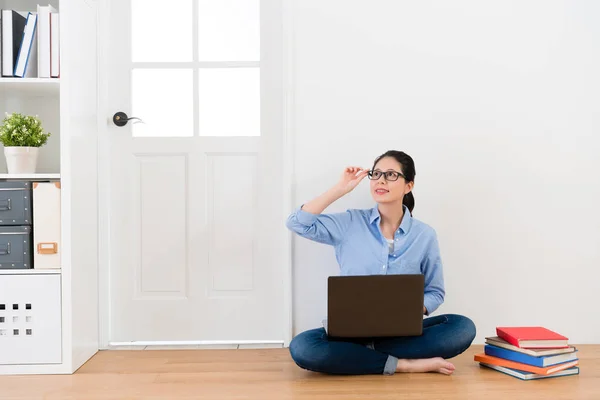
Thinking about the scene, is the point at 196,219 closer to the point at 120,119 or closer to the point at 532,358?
the point at 120,119

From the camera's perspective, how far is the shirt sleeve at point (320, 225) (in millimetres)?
2322

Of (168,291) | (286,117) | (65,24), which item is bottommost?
(168,291)

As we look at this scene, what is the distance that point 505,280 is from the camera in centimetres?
270

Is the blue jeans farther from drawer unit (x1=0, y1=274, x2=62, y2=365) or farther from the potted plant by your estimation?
the potted plant

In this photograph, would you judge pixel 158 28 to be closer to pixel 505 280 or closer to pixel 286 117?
pixel 286 117

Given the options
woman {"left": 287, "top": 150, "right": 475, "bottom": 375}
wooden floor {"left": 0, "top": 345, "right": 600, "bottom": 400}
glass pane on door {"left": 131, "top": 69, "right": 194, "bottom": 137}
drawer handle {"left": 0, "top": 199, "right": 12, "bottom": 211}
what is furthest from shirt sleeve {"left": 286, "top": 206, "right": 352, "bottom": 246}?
drawer handle {"left": 0, "top": 199, "right": 12, "bottom": 211}

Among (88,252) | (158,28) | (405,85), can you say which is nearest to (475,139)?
(405,85)

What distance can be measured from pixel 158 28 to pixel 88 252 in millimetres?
Result: 1001

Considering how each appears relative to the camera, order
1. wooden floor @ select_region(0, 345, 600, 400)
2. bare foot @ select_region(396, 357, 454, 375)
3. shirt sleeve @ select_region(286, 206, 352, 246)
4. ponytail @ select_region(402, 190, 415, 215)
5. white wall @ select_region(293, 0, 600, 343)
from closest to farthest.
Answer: wooden floor @ select_region(0, 345, 600, 400) → bare foot @ select_region(396, 357, 454, 375) → shirt sleeve @ select_region(286, 206, 352, 246) → ponytail @ select_region(402, 190, 415, 215) → white wall @ select_region(293, 0, 600, 343)

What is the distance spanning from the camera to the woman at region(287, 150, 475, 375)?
2.18 m

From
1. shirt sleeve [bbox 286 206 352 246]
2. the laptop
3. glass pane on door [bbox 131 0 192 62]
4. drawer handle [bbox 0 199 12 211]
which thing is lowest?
the laptop

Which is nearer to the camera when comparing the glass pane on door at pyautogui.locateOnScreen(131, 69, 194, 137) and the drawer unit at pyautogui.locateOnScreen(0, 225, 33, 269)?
the drawer unit at pyautogui.locateOnScreen(0, 225, 33, 269)

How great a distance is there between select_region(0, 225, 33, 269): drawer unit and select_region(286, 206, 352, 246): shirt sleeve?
0.95 m

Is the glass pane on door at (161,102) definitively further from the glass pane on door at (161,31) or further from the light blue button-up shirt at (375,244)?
the light blue button-up shirt at (375,244)
